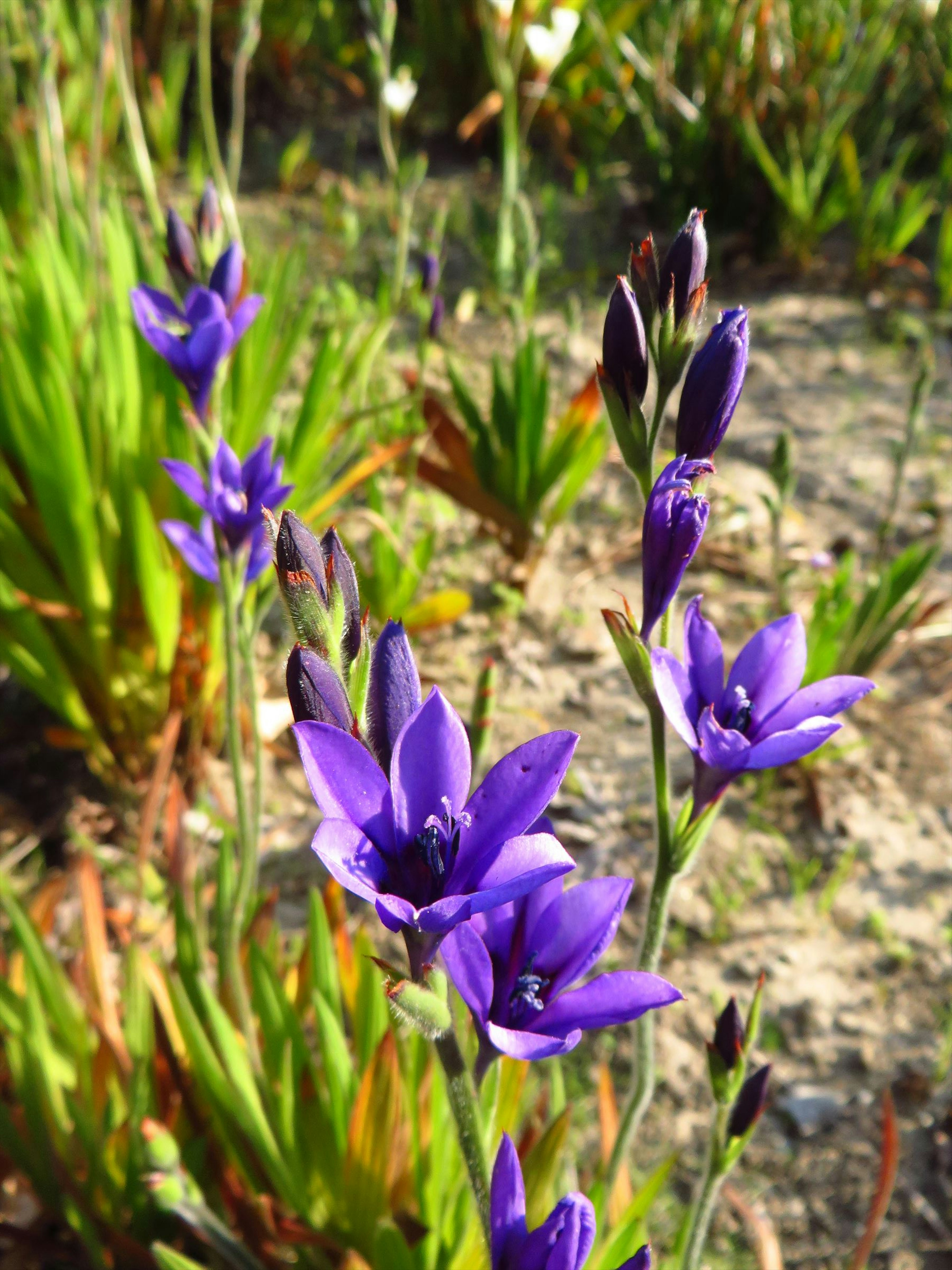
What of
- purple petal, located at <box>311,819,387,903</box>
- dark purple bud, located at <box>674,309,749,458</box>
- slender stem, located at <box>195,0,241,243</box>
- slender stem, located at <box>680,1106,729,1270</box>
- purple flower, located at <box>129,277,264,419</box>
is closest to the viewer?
purple petal, located at <box>311,819,387,903</box>

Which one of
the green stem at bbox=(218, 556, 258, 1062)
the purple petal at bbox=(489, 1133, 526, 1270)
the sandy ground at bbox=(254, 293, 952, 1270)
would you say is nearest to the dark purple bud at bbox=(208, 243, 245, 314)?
the green stem at bbox=(218, 556, 258, 1062)

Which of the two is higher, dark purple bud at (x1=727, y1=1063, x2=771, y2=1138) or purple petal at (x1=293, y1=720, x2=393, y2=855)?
purple petal at (x1=293, y1=720, x2=393, y2=855)

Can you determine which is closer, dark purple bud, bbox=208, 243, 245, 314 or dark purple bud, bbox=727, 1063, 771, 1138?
dark purple bud, bbox=727, 1063, 771, 1138

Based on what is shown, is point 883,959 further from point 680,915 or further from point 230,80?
point 230,80

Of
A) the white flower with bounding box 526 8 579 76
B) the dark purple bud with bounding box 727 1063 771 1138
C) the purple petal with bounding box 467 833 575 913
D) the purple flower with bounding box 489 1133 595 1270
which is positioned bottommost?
the dark purple bud with bounding box 727 1063 771 1138

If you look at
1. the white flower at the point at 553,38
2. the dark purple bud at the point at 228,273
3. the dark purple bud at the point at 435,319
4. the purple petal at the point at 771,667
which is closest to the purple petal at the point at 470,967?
the purple petal at the point at 771,667

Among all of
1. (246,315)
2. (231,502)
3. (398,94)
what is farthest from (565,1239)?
(398,94)

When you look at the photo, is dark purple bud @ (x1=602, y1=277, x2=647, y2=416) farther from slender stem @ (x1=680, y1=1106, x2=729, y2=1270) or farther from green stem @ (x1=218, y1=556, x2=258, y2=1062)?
slender stem @ (x1=680, y1=1106, x2=729, y2=1270)
